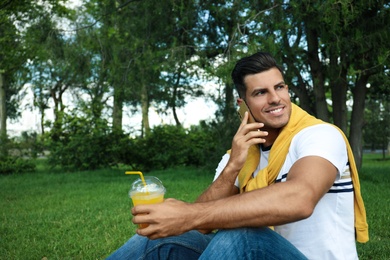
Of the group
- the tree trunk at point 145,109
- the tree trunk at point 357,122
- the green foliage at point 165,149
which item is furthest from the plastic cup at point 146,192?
the green foliage at point 165,149

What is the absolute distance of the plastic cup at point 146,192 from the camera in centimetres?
200

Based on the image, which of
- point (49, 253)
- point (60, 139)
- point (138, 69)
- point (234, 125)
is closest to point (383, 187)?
point (234, 125)

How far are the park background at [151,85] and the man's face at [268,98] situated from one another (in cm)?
258

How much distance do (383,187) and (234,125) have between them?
399 cm

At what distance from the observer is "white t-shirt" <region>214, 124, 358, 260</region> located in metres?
1.93

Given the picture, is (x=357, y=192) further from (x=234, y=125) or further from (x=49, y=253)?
(x=234, y=125)

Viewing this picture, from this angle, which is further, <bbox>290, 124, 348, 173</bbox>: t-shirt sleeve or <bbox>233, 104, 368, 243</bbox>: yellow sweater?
Answer: <bbox>233, 104, 368, 243</bbox>: yellow sweater

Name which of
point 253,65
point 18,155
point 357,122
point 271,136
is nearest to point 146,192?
point 271,136

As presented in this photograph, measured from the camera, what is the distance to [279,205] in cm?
180

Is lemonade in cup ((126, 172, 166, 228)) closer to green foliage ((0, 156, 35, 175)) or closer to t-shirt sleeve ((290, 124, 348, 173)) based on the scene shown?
t-shirt sleeve ((290, 124, 348, 173))

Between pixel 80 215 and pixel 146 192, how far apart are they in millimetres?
5226

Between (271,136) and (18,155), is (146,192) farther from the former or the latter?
(18,155)

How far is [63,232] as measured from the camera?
586 centimetres

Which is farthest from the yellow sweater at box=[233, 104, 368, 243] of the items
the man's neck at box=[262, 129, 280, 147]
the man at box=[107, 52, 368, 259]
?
the man's neck at box=[262, 129, 280, 147]
